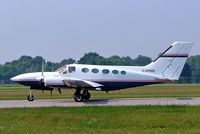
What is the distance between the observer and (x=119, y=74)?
105 ft

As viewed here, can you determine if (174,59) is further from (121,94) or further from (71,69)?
(121,94)

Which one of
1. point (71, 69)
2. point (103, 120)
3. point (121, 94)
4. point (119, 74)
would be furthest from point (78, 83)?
point (121, 94)

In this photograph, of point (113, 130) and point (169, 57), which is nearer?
point (113, 130)

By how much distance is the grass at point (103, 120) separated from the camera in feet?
54.1

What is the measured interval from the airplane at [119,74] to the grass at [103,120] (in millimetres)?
7499

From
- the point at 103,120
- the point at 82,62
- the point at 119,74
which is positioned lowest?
the point at 103,120

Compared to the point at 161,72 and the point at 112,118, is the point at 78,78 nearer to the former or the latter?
the point at 161,72

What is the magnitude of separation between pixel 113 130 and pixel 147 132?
1.71m

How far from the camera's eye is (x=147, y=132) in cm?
1594

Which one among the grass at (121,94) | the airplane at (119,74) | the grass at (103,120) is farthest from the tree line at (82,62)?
the grass at (103,120)

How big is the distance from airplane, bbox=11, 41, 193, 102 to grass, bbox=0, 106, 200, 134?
750cm

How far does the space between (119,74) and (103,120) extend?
12816 millimetres

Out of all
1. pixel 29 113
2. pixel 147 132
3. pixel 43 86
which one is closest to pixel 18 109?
pixel 29 113

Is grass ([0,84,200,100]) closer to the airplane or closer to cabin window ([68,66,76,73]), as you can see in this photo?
the airplane
